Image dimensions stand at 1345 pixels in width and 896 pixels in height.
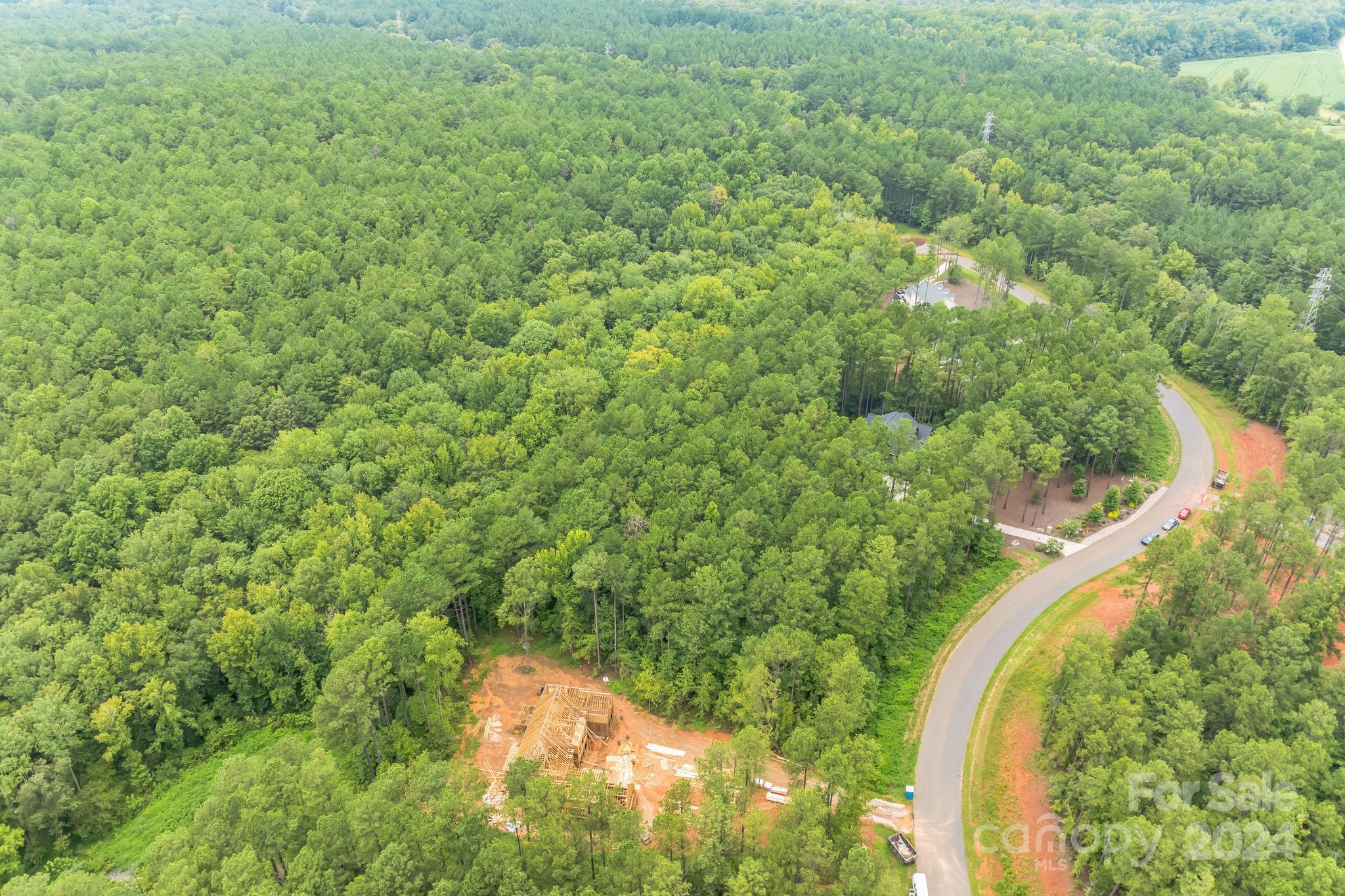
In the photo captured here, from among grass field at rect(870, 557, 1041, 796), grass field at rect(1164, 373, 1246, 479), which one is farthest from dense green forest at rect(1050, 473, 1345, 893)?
grass field at rect(1164, 373, 1246, 479)

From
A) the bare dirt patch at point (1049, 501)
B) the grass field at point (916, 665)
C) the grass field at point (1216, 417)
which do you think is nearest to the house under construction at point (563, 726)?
Answer: the grass field at point (916, 665)

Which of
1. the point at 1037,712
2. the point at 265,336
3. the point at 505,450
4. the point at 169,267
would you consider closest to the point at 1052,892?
the point at 1037,712

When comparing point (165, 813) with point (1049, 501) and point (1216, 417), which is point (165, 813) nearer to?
point (1049, 501)

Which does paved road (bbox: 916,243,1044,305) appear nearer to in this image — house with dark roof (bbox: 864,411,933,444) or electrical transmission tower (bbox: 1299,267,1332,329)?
electrical transmission tower (bbox: 1299,267,1332,329)

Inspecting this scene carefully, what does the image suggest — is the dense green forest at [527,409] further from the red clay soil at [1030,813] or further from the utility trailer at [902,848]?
the red clay soil at [1030,813]

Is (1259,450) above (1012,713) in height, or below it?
above

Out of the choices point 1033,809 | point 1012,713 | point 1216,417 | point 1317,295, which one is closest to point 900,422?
point 1012,713
